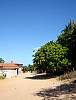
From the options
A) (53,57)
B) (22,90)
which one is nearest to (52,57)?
(53,57)

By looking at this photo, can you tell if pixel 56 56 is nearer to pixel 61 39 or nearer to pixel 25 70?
pixel 61 39

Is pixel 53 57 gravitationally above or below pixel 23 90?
above

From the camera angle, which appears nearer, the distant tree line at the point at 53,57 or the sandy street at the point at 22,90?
the sandy street at the point at 22,90

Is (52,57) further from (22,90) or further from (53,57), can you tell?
(22,90)

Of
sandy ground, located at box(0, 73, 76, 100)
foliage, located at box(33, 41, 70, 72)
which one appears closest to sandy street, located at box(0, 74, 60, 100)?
sandy ground, located at box(0, 73, 76, 100)

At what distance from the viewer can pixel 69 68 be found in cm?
5116

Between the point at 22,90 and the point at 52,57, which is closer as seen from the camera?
the point at 22,90

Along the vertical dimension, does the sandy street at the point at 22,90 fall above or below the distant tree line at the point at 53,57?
below

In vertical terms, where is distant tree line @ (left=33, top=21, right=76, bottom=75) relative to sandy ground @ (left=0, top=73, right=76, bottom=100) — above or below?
above

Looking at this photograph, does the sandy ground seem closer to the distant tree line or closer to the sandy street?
the sandy street

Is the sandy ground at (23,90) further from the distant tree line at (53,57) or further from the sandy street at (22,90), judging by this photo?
the distant tree line at (53,57)

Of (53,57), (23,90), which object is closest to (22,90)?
(23,90)

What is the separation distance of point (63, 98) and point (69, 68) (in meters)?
33.1

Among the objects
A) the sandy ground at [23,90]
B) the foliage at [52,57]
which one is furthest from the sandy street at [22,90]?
the foliage at [52,57]
